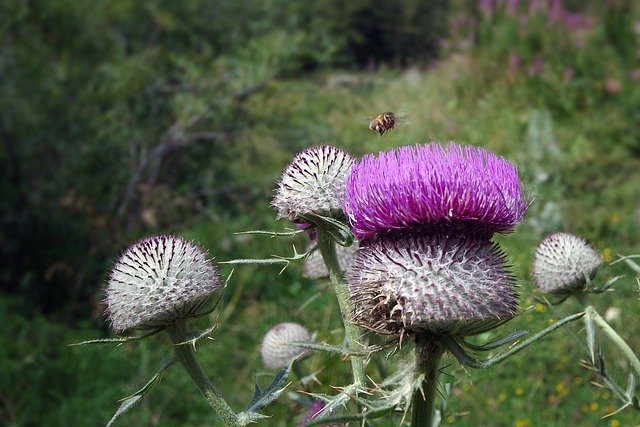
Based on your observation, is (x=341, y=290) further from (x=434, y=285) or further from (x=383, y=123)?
(x=383, y=123)

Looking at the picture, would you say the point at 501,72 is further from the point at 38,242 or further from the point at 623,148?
the point at 38,242

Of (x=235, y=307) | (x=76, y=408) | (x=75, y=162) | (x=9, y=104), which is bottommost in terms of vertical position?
(x=235, y=307)

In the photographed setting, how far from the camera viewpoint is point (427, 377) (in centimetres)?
189

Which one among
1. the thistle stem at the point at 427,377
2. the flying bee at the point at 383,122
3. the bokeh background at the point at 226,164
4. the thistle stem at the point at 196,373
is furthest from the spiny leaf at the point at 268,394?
the bokeh background at the point at 226,164

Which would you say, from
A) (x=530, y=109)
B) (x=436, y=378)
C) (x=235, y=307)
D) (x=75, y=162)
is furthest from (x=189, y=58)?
(x=436, y=378)

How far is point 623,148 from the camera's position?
9.18 metres

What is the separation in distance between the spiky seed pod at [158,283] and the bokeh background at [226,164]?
1414mm

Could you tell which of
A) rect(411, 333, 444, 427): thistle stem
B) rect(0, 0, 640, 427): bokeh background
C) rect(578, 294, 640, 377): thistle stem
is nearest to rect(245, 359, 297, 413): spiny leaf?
rect(411, 333, 444, 427): thistle stem

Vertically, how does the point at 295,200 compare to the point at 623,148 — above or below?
above

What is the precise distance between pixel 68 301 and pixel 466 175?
5.55m

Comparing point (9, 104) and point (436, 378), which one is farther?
point (9, 104)

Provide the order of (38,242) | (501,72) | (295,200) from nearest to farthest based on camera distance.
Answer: (295,200) < (38,242) < (501,72)

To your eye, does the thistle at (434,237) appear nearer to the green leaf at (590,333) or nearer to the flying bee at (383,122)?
the green leaf at (590,333)

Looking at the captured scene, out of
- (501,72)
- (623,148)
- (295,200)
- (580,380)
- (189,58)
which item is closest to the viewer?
(295,200)
